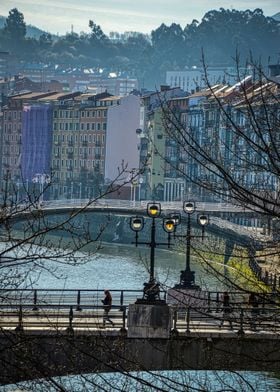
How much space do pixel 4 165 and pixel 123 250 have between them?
112 ft

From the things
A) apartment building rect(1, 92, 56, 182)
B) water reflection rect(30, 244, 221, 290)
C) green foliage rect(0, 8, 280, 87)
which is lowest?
water reflection rect(30, 244, 221, 290)

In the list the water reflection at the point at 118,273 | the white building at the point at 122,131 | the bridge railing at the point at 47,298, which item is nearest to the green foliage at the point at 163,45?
the white building at the point at 122,131

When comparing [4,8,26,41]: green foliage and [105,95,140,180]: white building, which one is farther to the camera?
[4,8,26,41]: green foliage

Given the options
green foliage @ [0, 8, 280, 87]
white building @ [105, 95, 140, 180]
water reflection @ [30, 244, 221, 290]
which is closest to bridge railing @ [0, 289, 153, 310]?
water reflection @ [30, 244, 221, 290]

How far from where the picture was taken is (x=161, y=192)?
66312 mm

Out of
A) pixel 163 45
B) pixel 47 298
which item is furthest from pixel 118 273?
pixel 163 45

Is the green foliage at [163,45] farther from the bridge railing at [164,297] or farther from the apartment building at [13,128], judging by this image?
the bridge railing at [164,297]

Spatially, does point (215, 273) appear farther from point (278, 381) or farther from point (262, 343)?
point (278, 381)

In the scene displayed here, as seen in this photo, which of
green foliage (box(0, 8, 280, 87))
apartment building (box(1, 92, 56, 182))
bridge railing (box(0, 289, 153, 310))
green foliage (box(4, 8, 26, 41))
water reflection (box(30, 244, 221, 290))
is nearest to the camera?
bridge railing (box(0, 289, 153, 310))

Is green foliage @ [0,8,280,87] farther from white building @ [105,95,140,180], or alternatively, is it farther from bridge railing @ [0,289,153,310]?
bridge railing @ [0,289,153,310]

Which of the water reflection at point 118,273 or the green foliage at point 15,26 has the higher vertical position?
the green foliage at point 15,26

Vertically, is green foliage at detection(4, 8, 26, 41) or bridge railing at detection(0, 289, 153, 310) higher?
green foliage at detection(4, 8, 26, 41)

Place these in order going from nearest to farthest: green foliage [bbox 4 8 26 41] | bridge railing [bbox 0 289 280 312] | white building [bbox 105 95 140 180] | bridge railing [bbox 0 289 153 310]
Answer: bridge railing [bbox 0 289 280 312]
bridge railing [bbox 0 289 153 310]
white building [bbox 105 95 140 180]
green foliage [bbox 4 8 26 41]

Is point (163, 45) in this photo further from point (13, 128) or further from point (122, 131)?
point (122, 131)
